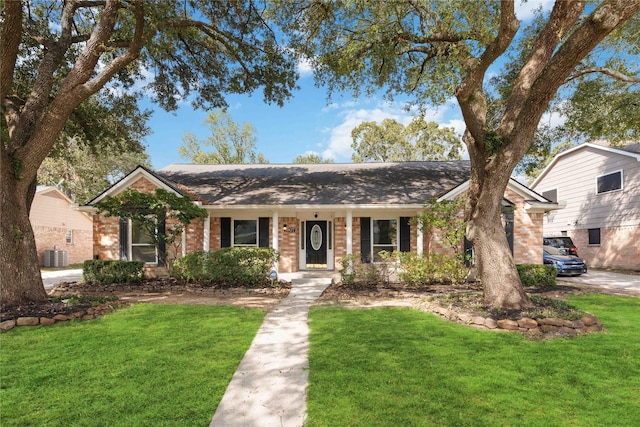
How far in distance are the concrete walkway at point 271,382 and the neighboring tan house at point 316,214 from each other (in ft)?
21.7

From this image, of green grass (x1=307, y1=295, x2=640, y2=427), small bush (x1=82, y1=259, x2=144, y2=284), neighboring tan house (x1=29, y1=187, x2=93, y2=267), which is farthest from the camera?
neighboring tan house (x1=29, y1=187, x2=93, y2=267)

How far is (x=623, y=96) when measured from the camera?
10.9 meters

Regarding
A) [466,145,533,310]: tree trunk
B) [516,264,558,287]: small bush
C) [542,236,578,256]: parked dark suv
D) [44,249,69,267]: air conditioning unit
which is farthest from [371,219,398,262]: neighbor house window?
[44,249,69,267]: air conditioning unit

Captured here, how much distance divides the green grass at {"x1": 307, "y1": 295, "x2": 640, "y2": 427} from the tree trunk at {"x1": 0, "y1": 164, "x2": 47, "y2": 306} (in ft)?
20.1

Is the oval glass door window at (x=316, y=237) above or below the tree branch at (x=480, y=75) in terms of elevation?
below

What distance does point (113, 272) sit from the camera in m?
10.6

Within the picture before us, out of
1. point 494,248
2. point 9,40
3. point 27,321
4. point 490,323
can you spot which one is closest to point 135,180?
point 9,40

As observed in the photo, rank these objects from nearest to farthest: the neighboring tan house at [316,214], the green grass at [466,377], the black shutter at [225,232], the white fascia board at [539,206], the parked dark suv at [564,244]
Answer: the green grass at [466,377], the white fascia board at [539,206], the neighboring tan house at [316,214], the black shutter at [225,232], the parked dark suv at [564,244]

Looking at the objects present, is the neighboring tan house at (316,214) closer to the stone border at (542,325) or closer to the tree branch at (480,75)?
the tree branch at (480,75)

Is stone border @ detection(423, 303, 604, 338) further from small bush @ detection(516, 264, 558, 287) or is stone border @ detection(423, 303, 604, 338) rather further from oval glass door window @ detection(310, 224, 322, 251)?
oval glass door window @ detection(310, 224, 322, 251)

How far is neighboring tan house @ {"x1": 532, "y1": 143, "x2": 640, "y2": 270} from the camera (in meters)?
16.1

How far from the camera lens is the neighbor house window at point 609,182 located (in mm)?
16828

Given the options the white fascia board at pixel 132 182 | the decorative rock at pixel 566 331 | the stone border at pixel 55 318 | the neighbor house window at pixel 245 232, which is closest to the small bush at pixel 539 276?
the decorative rock at pixel 566 331

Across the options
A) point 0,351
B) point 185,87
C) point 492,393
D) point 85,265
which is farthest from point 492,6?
point 85,265
